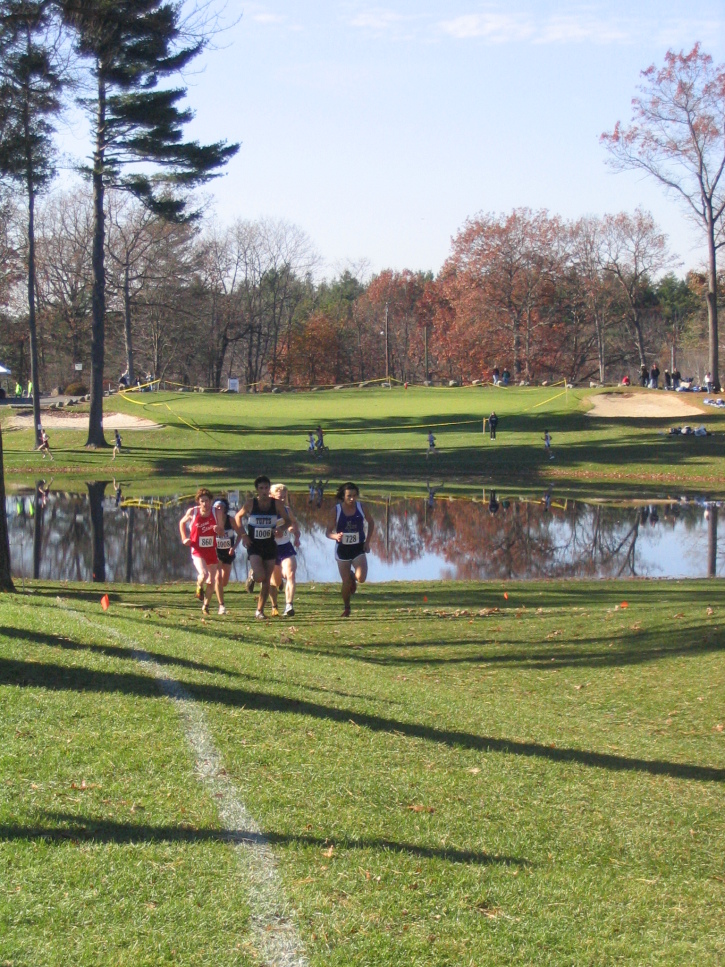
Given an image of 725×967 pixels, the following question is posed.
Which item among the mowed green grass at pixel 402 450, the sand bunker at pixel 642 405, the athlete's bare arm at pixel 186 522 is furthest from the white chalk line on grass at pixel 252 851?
the sand bunker at pixel 642 405

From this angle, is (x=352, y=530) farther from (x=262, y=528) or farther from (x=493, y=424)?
(x=493, y=424)

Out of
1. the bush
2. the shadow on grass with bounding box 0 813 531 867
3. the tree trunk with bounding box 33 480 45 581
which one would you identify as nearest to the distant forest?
the bush

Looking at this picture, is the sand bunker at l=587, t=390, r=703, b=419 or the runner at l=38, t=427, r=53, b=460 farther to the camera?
the sand bunker at l=587, t=390, r=703, b=419

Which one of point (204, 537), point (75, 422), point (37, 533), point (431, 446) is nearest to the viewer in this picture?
point (204, 537)

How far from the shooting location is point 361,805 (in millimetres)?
5703

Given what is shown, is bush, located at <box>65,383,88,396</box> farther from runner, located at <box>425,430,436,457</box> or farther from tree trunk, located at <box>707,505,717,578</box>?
tree trunk, located at <box>707,505,717,578</box>

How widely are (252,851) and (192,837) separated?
1.00 feet

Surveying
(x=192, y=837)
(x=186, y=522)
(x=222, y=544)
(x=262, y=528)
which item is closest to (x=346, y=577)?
(x=262, y=528)

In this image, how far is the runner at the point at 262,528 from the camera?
44.1ft

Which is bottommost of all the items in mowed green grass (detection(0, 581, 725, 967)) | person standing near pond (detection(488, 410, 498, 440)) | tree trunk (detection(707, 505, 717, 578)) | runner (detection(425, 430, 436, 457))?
Answer: tree trunk (detection(707, 505, 717, 578))

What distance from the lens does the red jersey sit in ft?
47.2

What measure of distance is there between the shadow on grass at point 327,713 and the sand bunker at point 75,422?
4371cm

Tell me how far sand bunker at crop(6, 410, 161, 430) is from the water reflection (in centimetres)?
1750

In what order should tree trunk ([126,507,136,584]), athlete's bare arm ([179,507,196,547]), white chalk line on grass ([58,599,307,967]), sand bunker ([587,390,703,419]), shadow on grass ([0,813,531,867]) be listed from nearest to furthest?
1. white chalk line on grass ([58,599,307,967])
2. shadow on grass ([0,813,531,867])
3. athlete's bare arm ([179,507,196,547])
4. tree trunk ([126,507,136,584])
5. sand bunker ([587,390,703,419])
